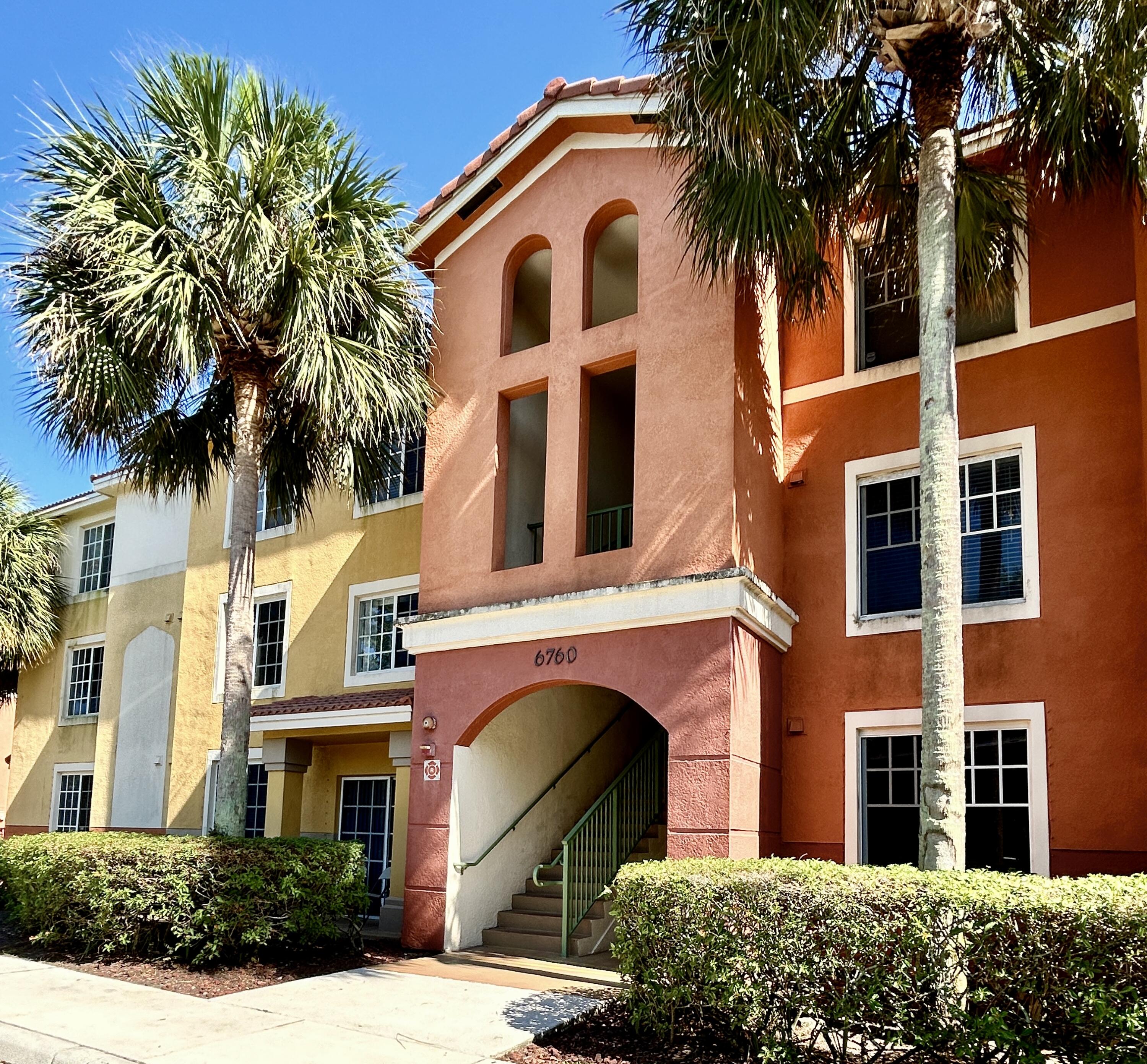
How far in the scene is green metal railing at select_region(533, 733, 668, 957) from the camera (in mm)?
11786

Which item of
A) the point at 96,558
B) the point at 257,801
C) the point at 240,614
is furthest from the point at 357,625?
the point at 96,558

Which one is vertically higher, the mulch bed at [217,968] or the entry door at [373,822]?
the entry door at [373,822]

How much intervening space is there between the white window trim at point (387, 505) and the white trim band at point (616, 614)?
358 centimetres

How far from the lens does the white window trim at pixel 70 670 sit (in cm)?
2147

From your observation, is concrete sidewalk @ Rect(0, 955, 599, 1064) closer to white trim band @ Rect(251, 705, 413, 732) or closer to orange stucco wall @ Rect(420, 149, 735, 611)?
white trim band @ Rect(251, 705, 413, 732)

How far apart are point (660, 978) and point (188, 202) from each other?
909cm

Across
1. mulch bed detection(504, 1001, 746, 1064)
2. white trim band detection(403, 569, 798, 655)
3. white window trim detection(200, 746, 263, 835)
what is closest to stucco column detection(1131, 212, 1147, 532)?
white trim band detection(403, 569, 798, 655)

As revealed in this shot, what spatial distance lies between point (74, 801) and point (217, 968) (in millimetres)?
12297

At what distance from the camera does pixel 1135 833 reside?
9797mm

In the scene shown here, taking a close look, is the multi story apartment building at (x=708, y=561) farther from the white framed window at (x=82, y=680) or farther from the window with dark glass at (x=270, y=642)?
the white framed window at (x=82, y=680)

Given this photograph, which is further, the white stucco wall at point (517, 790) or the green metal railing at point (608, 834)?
the white stucco wall at point (517, 790)

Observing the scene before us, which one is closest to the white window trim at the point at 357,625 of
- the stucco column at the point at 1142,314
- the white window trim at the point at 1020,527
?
the white window trim at the point at 1020,527

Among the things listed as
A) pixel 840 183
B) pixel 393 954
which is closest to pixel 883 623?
pixel 840 183

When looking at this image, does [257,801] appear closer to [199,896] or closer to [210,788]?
[210,788]
